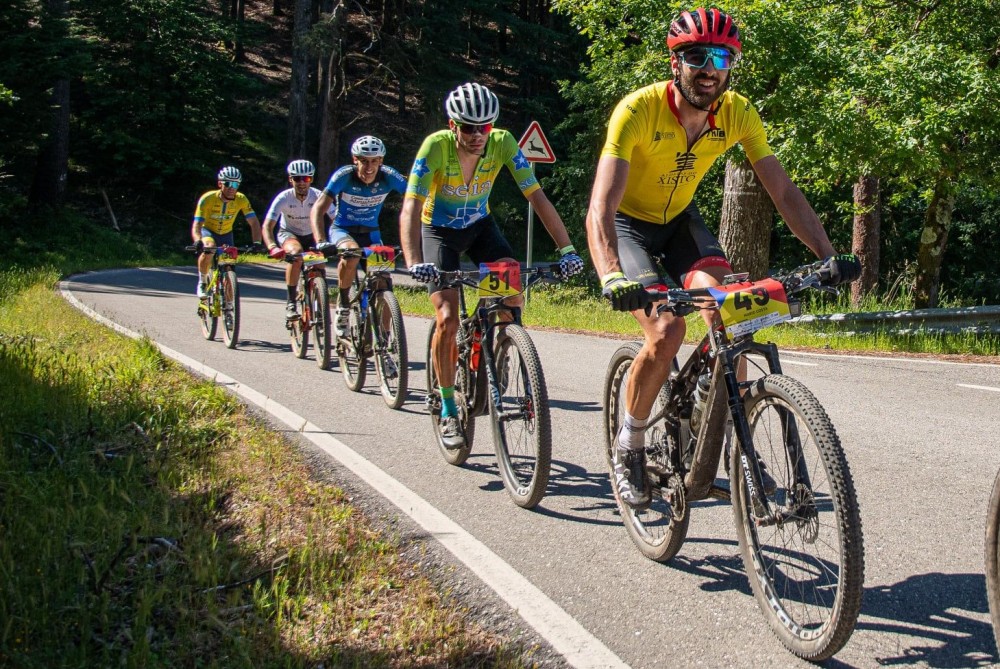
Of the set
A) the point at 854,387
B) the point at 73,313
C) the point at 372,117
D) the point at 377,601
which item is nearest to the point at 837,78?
the point at 854,387

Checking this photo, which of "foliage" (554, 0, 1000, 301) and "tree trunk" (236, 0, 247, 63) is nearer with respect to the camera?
"foliage" (554, 0, 1000, 301)

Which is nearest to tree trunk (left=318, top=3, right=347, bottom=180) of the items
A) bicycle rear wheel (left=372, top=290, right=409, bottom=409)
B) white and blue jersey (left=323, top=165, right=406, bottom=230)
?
white and blue jersey (left=323, top=165, right=406, bottom=230)

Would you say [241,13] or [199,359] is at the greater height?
[241,13]

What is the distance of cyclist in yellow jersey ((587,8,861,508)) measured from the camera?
4.11 metres

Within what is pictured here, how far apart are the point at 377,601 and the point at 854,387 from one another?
593 centimetres

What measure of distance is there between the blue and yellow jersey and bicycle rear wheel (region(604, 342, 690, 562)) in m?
1.81

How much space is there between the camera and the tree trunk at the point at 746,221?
A: 605 inches

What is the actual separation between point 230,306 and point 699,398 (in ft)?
30.4

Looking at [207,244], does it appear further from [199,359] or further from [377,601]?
[377,601]

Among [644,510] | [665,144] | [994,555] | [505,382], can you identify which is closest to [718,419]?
[644,510]

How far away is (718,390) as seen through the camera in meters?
3.74

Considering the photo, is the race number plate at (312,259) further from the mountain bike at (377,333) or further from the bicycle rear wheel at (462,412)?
the bicycle rear wheel at (462,412)

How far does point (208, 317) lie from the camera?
12.8 metres

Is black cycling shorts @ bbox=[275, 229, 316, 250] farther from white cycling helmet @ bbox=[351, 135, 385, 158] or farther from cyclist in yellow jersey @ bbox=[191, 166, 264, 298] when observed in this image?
white cycling helmet @ bbox=[351, 135, 385, 158]
